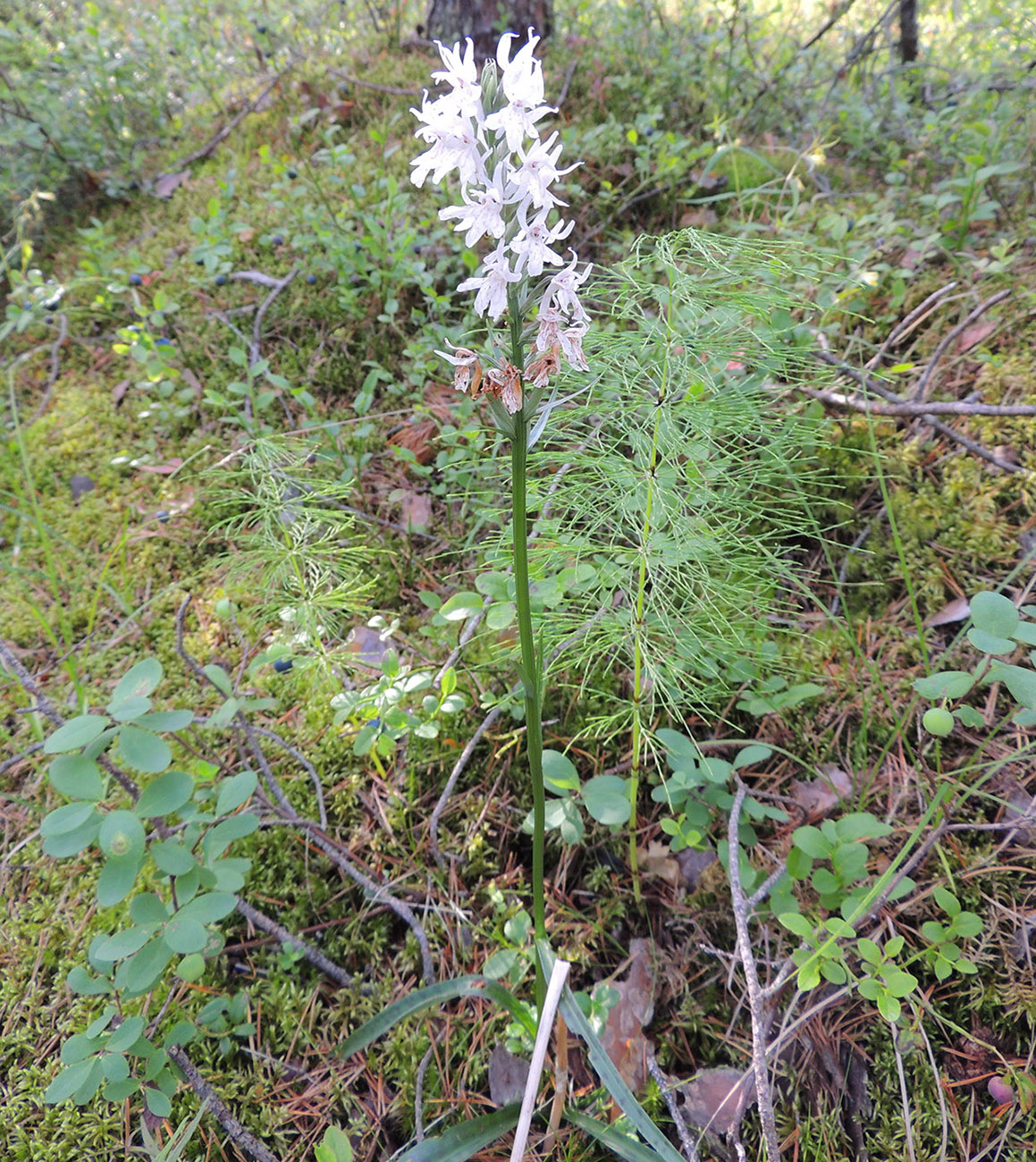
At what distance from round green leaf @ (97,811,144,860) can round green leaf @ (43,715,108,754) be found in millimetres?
173

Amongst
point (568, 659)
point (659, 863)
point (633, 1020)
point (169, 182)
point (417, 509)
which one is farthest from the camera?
point (169, 182)

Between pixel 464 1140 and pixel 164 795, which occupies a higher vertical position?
pixel 164 795

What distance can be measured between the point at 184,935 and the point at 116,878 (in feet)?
0.65

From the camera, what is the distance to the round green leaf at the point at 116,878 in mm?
1475

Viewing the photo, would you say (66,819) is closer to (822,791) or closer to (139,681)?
(139,681)

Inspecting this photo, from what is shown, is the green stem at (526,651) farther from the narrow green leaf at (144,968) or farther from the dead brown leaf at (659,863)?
the narrow green leaf at (144,968)

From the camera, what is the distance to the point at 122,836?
57.9 inches

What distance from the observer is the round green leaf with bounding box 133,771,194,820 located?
1567 millimetres

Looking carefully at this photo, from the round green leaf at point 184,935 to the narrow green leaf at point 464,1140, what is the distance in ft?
2.04

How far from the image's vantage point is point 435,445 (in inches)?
120

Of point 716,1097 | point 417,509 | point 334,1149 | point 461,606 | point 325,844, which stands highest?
point 417,509

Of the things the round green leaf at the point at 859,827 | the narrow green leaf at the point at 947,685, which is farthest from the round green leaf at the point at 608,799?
the narrow green leaf at the point at 947,685

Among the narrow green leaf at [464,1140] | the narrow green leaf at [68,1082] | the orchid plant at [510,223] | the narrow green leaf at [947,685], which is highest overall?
the orchid plant at [510,223]

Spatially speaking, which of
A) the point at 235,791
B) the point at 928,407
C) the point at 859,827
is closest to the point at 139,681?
the point at 235,791
